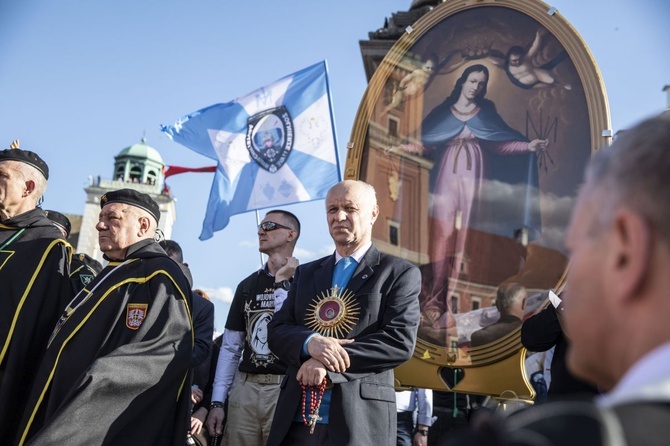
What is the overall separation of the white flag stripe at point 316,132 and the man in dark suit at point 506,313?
12.8 ft

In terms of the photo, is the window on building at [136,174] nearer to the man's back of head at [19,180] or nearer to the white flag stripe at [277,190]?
the white flag stripe at [277,190]

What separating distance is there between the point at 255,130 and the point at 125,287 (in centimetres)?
502

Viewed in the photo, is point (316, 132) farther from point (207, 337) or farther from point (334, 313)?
point (334, 313)

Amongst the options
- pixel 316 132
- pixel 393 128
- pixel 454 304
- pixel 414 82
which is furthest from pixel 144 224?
pixel 316 132

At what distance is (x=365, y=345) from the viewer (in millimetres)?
3725

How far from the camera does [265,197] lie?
8734 millimetres

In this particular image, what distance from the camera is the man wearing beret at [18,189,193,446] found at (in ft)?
13.4

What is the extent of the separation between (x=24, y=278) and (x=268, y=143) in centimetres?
445

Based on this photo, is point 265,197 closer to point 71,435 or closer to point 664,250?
point 71,435

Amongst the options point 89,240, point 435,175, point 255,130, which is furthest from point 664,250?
point 89,240

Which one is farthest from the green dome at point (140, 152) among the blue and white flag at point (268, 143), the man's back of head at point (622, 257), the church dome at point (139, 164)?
the man's back of head at point (622, 257)

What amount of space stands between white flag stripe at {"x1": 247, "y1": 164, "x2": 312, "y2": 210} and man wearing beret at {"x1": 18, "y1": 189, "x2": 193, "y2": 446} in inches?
145

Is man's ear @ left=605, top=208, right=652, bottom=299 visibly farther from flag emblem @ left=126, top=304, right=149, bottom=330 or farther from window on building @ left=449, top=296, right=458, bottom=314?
window on building @ left=449, top=296, right=458, bottom=314

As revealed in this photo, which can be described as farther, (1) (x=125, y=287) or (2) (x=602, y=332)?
(1) (x=125, y=287)
